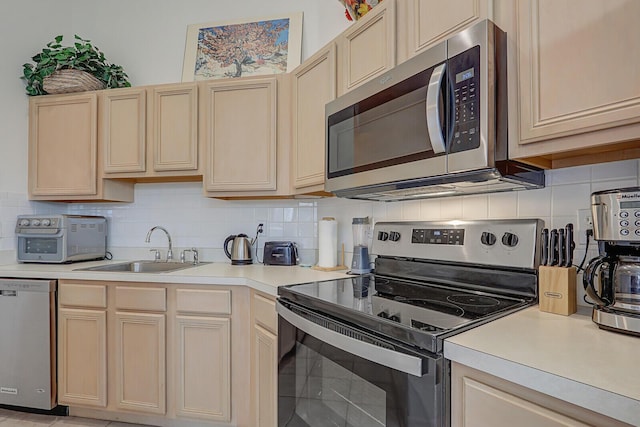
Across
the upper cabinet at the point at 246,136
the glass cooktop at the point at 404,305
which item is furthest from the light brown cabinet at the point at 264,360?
the upper cabinet at the point at 246,136

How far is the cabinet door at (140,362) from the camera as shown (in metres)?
1.94

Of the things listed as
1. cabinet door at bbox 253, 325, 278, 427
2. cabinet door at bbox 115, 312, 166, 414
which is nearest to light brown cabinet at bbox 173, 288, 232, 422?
cabinet door at bbox 115, 312, 166, 414

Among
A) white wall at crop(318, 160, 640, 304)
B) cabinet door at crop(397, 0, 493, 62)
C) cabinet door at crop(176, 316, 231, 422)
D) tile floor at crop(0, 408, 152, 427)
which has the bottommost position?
tile floor at crop(0, 408, 152, 427)

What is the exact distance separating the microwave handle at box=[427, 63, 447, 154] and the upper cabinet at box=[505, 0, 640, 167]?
203mm

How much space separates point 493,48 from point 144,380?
2.26 m

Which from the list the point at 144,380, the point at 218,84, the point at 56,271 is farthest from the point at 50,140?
the point at 144,380

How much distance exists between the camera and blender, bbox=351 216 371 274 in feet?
6.23

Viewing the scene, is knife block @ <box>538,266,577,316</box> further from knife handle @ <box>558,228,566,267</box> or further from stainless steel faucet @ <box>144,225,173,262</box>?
stainless steel faucet @ <box>144,225,173,262</box>

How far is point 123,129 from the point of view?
7.90 ft

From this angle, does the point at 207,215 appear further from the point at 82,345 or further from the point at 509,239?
the point at 509,239

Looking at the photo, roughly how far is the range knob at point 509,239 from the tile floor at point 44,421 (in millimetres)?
2209

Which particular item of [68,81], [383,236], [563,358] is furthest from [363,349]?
[68,81]

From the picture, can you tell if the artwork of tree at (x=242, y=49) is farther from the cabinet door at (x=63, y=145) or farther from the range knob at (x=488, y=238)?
the range knob at (x=488, y=238)

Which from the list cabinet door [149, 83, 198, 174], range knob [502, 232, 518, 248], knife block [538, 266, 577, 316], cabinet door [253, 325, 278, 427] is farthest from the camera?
cabinet door [149, 83, 198, 174]
